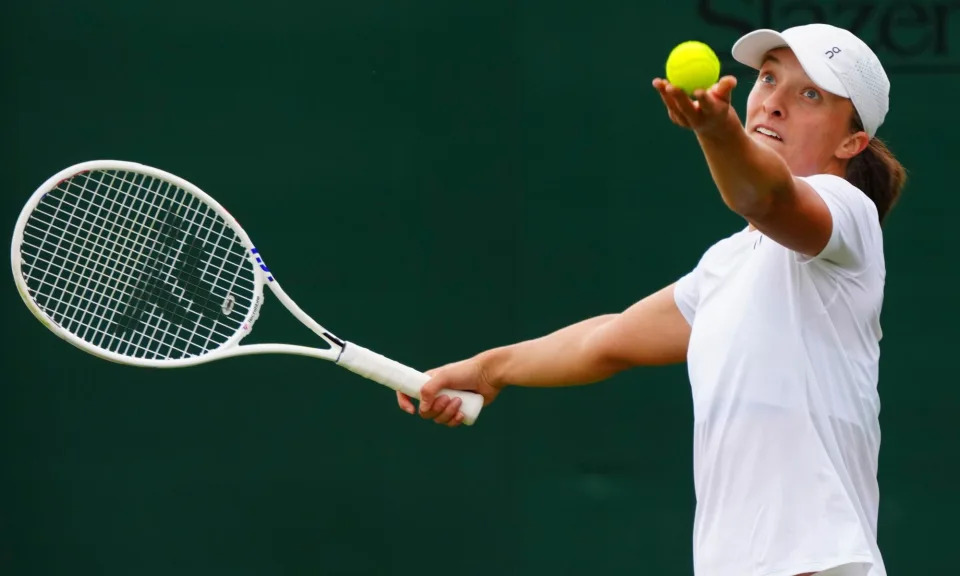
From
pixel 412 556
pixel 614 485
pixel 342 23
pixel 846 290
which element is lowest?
pixel 412 556

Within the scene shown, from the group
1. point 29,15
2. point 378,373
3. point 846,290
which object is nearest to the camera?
point 846,290

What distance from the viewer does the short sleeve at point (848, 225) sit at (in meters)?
2.30

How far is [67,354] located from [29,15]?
32.6 inches

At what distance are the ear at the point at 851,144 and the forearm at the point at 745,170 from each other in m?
0.38

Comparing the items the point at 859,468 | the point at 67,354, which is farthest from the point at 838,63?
the point at 67,354

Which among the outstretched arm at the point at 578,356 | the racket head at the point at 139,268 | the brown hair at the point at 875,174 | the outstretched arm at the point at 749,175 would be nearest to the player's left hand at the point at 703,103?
the outstretched arm at the point at 749,175

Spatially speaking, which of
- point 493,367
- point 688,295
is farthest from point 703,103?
point 493,367

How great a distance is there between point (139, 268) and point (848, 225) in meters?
1.73

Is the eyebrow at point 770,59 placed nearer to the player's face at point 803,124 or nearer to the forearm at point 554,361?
the player's face at point 803,124

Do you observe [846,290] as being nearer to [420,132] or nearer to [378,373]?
[378,373]

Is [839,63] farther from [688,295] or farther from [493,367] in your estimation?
[493,367]

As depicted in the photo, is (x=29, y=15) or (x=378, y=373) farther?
(x=29, y=15)

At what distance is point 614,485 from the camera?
12.6 feet

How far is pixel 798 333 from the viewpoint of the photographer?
2375 millimetres
